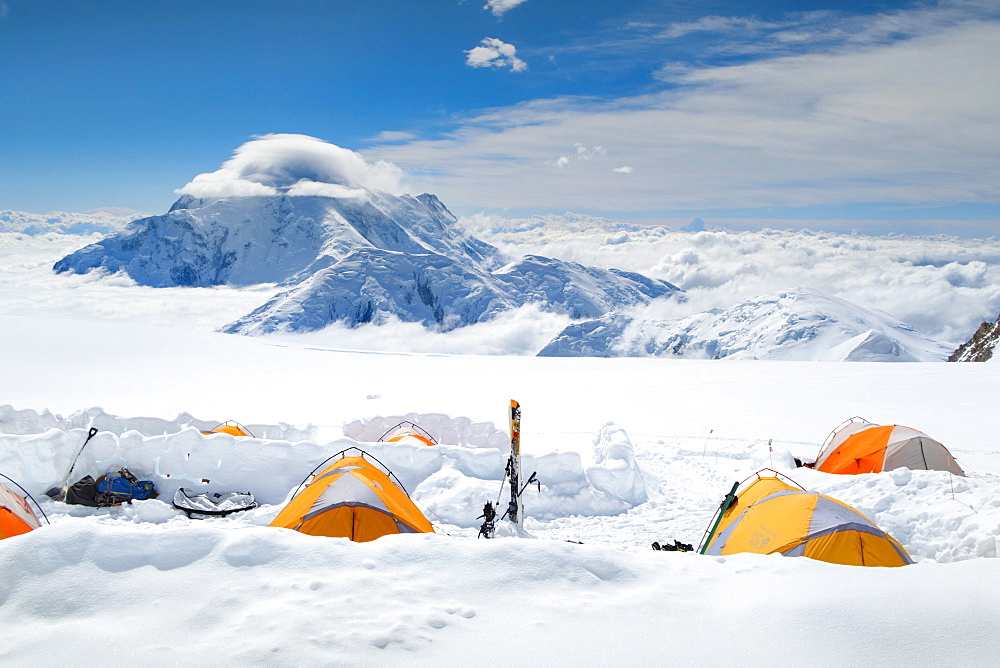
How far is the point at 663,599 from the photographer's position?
12.5ft

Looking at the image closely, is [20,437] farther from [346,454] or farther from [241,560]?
[241,560]

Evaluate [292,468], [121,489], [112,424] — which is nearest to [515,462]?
[292,468]

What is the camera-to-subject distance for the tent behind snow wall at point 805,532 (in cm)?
648

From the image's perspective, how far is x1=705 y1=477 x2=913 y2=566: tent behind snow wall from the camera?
6.48 m

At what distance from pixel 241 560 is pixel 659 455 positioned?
39.6 ft

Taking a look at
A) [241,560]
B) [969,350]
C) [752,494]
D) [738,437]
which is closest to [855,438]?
Result: [738,437]

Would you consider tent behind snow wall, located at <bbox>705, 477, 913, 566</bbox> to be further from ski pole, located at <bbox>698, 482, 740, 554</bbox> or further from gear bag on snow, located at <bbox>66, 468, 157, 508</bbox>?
gear bag on snow, located at <bbox>66, 468, 157, 508</bbox>

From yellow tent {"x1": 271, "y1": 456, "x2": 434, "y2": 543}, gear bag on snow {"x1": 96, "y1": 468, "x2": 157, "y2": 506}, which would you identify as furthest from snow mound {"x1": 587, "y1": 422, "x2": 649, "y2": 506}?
gear bag on snow {"x1": 96, "y1": 468, "x2": 157, "y2": 506}

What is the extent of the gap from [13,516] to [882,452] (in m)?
14.7

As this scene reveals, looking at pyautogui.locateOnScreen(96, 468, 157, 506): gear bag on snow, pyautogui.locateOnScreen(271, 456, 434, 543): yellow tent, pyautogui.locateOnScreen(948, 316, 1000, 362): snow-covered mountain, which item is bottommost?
pyautogui.locateOnScreen(948, 316, 1000, 362): snow-covered mountain

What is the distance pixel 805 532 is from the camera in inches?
265

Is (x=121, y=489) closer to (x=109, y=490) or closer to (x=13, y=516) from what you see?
(x=109, y=490)

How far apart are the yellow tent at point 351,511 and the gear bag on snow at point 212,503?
2.69 m

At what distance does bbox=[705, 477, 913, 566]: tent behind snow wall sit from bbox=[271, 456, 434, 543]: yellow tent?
4400 millimetres
